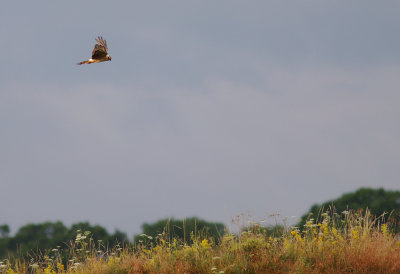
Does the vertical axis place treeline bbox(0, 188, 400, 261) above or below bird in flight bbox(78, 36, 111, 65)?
below

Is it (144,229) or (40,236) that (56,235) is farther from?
(144,229)

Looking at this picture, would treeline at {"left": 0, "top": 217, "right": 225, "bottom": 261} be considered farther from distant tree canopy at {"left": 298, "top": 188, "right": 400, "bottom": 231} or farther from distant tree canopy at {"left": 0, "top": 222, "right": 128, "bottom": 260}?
distant tree canopy at {"left": 298, "top": 188, "right": 400, "bottom": 231}

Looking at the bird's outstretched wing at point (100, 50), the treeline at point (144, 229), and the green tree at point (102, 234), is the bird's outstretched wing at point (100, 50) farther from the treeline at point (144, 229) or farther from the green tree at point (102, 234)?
the green tree at point (102, 234)

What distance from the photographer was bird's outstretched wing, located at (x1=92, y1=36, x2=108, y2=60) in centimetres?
965

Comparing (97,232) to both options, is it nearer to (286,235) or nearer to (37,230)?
(37,230)

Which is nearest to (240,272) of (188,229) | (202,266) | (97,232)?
(202,266)

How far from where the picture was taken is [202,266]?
9.48 m

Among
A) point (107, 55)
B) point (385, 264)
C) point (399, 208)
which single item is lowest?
point (385, 264)

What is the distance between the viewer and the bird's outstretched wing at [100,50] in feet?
31.7

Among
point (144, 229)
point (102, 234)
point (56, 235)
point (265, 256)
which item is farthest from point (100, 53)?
Answer: point (56, 235)

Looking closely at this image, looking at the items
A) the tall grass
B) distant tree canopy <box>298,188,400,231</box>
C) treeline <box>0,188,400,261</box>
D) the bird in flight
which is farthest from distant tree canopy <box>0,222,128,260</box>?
the bird in flight

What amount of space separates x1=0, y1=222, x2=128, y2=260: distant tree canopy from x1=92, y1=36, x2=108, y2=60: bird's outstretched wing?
44.6 ft

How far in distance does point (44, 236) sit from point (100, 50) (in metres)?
15.6

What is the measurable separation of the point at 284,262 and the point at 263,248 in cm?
49
